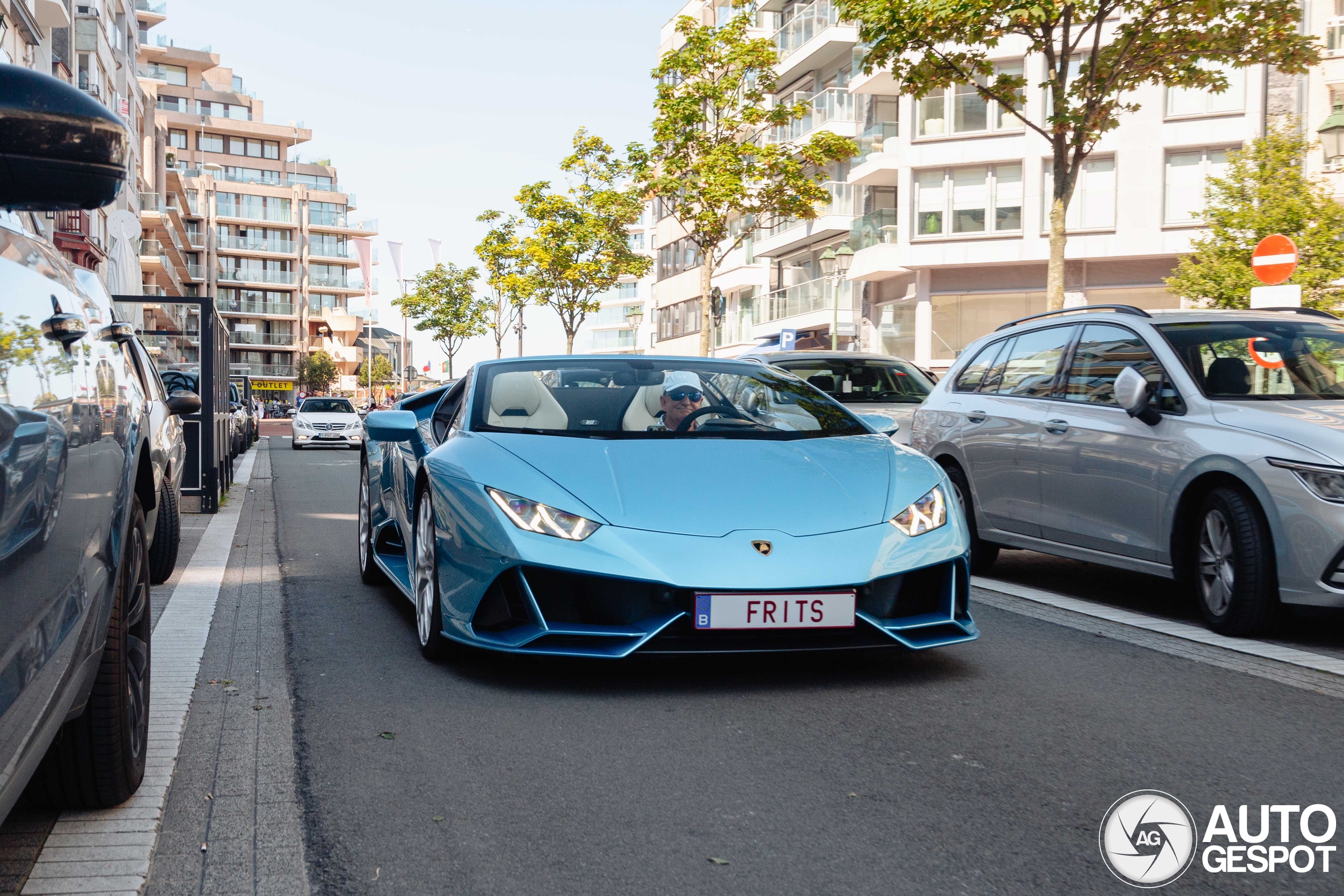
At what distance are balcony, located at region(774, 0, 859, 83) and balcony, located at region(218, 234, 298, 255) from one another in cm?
6673

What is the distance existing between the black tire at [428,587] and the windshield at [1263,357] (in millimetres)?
3780

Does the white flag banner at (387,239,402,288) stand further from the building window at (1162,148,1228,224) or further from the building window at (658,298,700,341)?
the building window at (1162,148,1228,224)

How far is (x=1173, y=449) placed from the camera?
6.66m

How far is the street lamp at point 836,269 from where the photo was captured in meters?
33.5

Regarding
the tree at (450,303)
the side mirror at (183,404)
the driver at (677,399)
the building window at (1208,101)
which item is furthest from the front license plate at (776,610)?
the tree at (450,303)

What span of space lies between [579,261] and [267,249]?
214ft

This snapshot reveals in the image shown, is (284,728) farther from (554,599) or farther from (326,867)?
(326,867)

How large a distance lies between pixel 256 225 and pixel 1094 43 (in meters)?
98.9

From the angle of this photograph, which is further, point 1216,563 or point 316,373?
point 316,373

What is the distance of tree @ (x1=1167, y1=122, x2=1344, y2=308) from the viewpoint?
23.9 m

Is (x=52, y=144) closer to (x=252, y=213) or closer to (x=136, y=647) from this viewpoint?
(x=136, y=647)

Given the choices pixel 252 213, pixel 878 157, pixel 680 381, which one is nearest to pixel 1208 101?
pixel 878 157

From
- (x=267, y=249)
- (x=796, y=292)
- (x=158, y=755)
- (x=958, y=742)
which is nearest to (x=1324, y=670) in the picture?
(x=958, y=742)

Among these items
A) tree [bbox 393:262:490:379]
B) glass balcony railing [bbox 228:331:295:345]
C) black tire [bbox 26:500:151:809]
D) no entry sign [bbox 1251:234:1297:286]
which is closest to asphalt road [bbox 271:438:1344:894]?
black tire [bbox 26:500:151:809]
